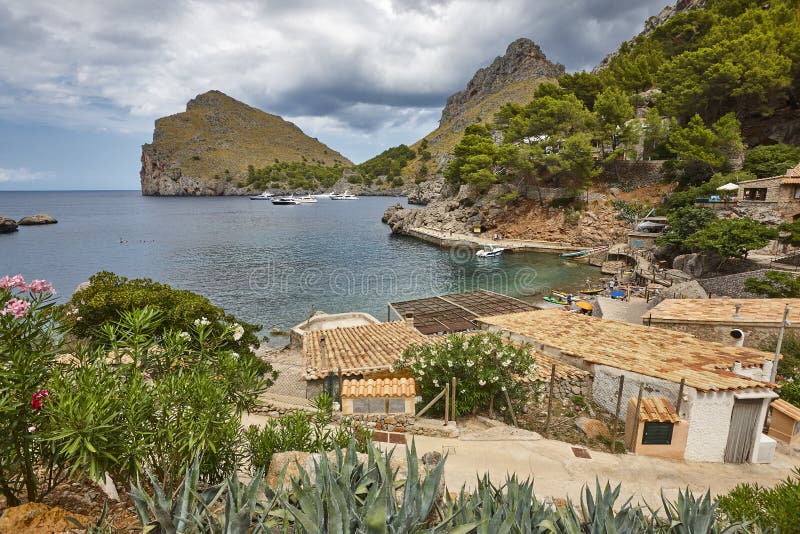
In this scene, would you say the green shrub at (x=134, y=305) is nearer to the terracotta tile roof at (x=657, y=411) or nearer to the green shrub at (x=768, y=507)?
the terracotta tile roof at (x=657, y=411)

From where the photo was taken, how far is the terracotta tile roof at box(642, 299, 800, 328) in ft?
44.8

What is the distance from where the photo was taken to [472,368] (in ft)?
33.8

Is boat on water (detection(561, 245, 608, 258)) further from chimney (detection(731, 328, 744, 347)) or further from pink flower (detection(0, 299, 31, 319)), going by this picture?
pink flower (detection(0, 299, 31, 319))

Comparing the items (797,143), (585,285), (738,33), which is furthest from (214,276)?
(738,33)

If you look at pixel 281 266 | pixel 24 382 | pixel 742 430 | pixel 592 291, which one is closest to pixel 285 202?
pixel 281 266

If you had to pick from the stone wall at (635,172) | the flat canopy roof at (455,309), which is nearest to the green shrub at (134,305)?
the flat canopy roof at (455,309)

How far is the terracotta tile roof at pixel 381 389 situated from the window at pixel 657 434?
5483 millimetres

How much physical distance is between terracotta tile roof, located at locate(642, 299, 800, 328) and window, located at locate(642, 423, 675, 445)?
7395 mm

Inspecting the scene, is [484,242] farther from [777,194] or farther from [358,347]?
[358,347]

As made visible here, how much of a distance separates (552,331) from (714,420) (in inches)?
230

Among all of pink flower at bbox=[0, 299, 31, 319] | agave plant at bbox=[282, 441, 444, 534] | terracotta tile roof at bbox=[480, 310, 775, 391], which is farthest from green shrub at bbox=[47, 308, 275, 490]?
terracotta tile roof at bbox=[480, 310, 775, 391]

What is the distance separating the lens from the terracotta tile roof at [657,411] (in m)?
8.93

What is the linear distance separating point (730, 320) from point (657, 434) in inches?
304

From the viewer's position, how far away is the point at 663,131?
2055 inches
